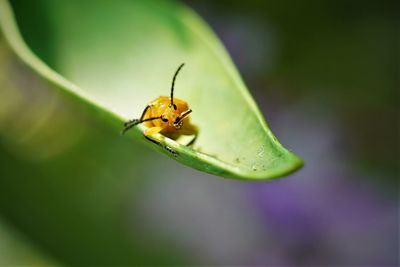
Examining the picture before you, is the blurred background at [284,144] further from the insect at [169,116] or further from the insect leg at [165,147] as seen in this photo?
the insect leg at [165,147]

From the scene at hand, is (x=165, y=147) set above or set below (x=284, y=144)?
below

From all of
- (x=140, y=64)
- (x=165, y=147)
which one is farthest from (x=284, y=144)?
(x=165, y=147)

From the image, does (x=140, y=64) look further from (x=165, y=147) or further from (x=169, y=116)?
(x=165, y=147)

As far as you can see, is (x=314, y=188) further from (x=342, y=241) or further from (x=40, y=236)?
(x=40, y=236)

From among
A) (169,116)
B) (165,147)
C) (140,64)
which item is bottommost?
(165,147)

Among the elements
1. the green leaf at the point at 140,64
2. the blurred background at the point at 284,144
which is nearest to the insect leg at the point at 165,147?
the green leaf at the point at 140,64

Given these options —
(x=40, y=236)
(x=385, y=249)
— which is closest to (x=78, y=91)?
(x=40, y=236)
